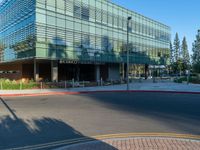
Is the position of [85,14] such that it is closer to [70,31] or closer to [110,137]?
[70,31]

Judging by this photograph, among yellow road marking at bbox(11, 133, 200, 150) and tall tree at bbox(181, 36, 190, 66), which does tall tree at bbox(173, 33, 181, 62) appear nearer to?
tall tree at bbox(181, 36, 190, 66)

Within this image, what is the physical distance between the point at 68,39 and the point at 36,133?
1227 inches

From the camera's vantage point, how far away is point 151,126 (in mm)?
9297

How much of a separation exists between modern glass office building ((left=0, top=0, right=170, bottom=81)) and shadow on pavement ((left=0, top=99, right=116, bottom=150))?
2521 cm

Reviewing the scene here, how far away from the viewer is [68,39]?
38656 millimetres

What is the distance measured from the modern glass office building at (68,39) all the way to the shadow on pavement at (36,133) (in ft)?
82.7

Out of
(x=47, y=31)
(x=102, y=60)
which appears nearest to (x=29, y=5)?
(x=47, y=31)

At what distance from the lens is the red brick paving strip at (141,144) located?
6453 millimetres

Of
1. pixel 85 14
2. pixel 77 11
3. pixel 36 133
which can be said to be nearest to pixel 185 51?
pixel 85 14

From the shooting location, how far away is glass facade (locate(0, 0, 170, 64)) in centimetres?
3538

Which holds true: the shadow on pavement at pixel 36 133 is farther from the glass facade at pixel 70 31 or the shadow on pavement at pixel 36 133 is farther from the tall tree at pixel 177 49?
the tall tree at pixel 177 49

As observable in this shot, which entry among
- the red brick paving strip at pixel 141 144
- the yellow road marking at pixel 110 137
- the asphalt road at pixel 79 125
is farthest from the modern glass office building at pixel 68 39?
the red brick paving strip at pixel 141 144

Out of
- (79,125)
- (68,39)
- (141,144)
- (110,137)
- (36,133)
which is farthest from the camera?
(68,39)

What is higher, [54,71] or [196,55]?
[196,55]
